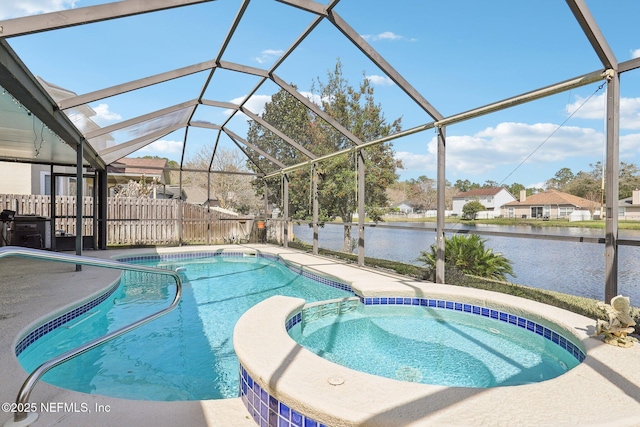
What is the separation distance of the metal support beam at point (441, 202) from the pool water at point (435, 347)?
0.90m

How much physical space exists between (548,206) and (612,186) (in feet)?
6.45

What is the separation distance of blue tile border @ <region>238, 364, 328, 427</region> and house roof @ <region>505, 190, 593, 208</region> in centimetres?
400

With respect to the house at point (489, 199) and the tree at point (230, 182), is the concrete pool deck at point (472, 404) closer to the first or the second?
the house at point (489, 199)

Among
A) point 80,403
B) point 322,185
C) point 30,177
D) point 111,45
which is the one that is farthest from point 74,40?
point 30,177

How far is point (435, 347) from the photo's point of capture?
3.84 metres

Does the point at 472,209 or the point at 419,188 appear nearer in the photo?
the point at 472,209

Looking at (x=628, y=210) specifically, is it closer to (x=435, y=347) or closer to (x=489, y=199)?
(x=435, y=347)

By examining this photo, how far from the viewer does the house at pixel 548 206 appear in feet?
14.5

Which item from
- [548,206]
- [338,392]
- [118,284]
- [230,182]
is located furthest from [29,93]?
[230,182]

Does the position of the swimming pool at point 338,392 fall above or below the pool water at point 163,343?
above

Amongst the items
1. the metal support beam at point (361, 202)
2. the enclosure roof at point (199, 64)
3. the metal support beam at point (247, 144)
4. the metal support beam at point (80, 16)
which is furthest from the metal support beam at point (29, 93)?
the metal support beam at point (361, 202)

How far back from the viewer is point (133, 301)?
571 centimetres

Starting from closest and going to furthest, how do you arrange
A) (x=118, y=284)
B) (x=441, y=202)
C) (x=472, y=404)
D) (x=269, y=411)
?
(x=472, y=404)
(x=269, y=411)
(x=441, y=202)
(x=118, y=284)

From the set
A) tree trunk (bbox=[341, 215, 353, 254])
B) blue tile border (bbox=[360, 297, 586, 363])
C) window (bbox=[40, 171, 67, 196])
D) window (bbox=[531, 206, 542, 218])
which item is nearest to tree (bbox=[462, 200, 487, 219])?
window (bbox=[531, 206, 542, 218])
